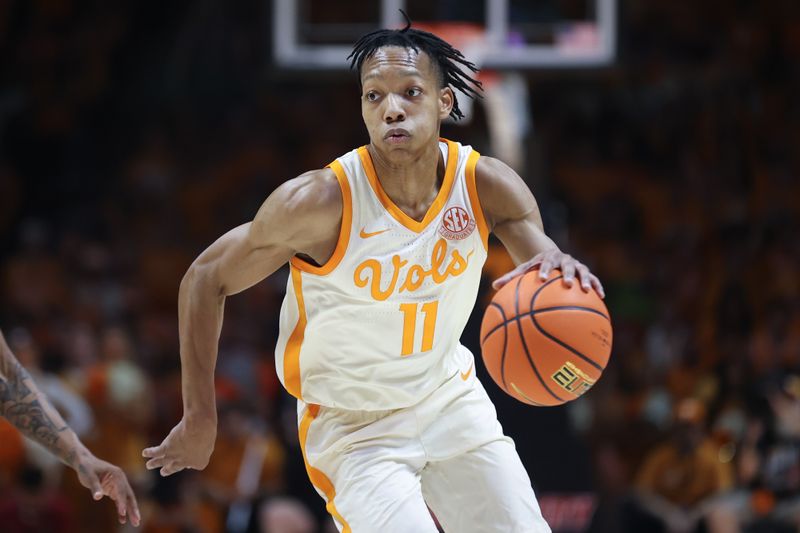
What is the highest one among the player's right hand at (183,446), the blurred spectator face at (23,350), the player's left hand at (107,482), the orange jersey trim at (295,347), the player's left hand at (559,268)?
the player's left hand at (559,268)

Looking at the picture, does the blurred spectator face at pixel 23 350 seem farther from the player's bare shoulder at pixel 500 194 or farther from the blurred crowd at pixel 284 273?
the player's bare shoulder at pixel 500 194

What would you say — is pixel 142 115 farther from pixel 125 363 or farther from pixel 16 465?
pixel 16 465

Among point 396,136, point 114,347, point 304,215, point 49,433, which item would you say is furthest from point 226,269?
point 114,347

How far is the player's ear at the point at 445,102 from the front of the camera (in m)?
4.25

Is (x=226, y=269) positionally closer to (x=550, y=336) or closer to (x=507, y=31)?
(x=550, y=336)

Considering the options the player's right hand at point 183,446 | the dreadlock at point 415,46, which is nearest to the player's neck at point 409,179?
the dreadlock at point 415,46

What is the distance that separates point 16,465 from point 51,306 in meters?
3.06

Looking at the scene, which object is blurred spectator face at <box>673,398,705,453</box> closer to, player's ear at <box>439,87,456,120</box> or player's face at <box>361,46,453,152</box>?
player's ear at <box>439,87,456,120</box>

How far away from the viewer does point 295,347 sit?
4207mm

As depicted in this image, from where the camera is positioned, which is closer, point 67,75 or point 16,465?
point 16,465

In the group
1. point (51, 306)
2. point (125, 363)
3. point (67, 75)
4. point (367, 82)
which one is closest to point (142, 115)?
point (67, 75)

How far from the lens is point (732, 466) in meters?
8.14

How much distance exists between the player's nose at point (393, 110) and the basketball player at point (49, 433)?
1.47 m

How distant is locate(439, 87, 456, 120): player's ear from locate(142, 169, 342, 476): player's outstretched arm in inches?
18.8
